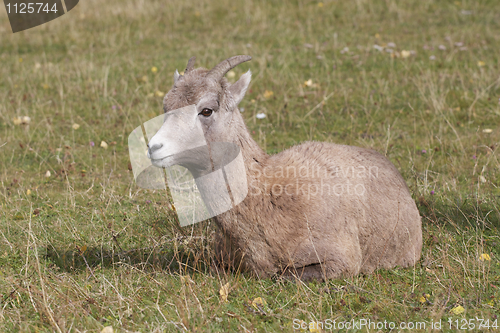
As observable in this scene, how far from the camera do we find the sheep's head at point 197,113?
→ 351cm

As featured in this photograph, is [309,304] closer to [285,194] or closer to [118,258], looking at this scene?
[285,194]

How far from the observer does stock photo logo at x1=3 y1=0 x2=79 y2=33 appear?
→ 13258 mm

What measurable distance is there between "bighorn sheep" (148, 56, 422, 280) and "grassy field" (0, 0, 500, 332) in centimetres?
17

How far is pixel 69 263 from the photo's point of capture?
4324 millimetres

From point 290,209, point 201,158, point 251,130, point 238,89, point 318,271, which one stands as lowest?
point 251,130

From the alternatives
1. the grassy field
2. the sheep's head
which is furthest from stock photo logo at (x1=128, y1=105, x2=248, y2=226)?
the grassy field

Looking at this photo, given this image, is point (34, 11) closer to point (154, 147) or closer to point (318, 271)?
point (154, 147)

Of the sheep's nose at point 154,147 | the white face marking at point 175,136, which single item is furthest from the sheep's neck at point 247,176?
the sheep's nose at point 154,147

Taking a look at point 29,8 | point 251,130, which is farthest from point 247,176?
point 29,8

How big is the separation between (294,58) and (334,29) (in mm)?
2617

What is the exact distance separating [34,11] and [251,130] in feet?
31.0

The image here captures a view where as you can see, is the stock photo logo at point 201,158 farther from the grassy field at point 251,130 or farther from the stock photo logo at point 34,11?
the stock photo logo at point 34,11

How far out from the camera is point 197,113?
12.1 feet

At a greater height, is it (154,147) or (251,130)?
(154,147)
